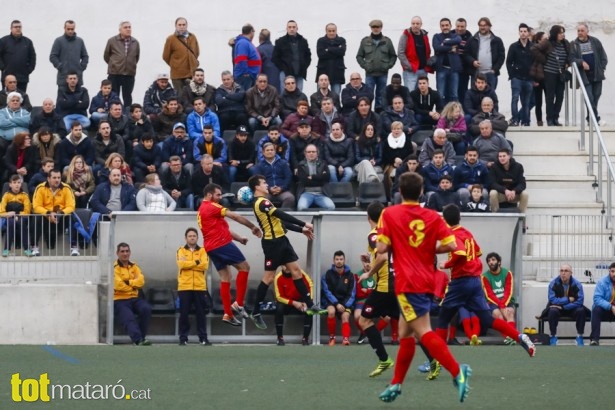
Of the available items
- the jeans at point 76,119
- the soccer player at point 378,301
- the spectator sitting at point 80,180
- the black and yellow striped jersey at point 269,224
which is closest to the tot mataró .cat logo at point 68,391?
the soccer player at point 378,301

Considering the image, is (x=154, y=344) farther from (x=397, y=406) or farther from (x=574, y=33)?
(x=574, y=33)

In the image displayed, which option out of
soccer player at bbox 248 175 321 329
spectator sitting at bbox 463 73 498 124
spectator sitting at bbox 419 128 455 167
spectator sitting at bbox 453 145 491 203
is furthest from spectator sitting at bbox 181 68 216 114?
soccer player at bbox 248 175 321 329

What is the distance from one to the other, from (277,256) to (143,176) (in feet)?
14.9

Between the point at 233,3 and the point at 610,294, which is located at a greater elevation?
the point at 233,3

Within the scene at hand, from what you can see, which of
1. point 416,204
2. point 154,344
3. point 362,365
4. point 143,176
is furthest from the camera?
point 143,176

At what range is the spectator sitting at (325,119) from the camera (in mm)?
22156

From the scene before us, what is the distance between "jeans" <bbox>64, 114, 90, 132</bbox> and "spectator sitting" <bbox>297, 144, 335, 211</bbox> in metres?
3.69

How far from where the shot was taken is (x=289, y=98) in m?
22.8

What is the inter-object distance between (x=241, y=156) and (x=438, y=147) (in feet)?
10.1

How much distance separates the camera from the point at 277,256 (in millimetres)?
17594

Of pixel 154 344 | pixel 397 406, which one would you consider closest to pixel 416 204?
pixel 397 406

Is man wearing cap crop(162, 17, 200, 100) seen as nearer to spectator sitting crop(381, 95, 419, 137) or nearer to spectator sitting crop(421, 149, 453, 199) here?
spectator sitting crop(381, 95, 419, 137)

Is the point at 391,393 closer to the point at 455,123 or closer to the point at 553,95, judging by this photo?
the point at 455,123

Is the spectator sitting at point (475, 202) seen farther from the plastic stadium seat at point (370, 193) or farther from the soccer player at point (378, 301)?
the soccer player at point (378, 301)
